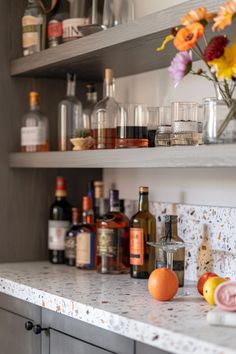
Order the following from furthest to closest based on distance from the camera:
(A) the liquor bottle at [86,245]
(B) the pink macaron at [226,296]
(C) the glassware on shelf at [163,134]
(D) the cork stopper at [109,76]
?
1. (A) the liquor bottle at [86,245]
2. (D) the cork stopper at [109,76]
3. (C) the glassware on shelf at [163,134]
4. (B) the pink macaron at [226,296]

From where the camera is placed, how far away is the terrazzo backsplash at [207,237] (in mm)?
2564

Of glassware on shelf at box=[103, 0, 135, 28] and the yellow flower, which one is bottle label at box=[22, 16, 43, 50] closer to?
glassware on shelf at box=[103, 0, 135, 28]

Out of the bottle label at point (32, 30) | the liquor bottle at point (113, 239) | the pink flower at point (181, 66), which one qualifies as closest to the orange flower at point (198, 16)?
the pink flower at point (181, 66)

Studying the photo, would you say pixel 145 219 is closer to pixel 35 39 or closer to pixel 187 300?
pixel 187 300

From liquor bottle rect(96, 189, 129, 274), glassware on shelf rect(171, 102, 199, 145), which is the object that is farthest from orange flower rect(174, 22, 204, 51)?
liquor bottle rect(96, 189, 129, 274)

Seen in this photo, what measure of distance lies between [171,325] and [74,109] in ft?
4.57

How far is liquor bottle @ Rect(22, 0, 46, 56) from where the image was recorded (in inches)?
123

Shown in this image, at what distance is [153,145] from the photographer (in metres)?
2.61

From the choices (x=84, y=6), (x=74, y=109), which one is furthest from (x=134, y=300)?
(x=84, y=6)

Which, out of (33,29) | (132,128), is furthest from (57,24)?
(132,128)

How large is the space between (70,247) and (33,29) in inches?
34.5

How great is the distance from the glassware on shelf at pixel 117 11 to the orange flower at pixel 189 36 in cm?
82

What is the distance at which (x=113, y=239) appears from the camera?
2.85 meters

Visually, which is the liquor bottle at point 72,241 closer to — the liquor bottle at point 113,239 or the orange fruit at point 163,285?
the liquor bottle at point 113,239
